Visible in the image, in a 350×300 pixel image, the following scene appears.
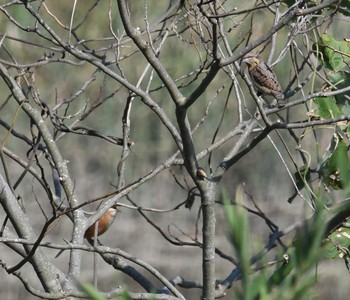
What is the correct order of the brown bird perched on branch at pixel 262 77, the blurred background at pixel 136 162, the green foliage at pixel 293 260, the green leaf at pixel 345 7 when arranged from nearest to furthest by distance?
A: the green foliage at pixel 293 260, the green leaf at pixel 345 7, the brown bird perched on branch at pixel 262 77, the blurred background at pixel 136 162

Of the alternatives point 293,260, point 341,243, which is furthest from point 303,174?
point 293,260

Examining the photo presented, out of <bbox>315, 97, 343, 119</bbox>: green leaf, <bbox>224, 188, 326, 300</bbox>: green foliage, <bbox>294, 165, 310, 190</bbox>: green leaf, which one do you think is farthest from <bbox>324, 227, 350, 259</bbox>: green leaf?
<bbox>224, 188, 326, 300</bbox>: green foliage

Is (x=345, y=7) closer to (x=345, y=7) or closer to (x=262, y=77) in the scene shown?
(x=345, y=7)

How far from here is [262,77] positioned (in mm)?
2658

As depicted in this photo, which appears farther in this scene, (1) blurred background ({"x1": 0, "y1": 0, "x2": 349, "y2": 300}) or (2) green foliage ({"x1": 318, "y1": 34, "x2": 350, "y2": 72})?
(1) blurred background ({"x1": 0, "y1": 0, "x2": 349, "y2": 300})

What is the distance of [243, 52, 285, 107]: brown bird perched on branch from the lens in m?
2.53

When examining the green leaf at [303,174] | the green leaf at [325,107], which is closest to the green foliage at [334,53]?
the green leaf at [325,107]

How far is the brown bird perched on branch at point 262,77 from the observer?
8.31 feet

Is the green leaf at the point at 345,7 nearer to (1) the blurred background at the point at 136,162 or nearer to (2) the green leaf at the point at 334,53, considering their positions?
(2) the green leaf at the point at 334,53

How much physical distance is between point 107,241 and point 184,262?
712 mm

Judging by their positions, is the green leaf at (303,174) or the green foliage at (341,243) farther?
the green leaf at (303,174)

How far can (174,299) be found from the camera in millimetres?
1896

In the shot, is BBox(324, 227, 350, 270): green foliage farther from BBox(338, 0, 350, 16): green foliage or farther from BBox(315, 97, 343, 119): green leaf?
BBox(338, 0, 350, 16): green foliage

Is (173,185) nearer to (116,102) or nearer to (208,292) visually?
(116,102)
